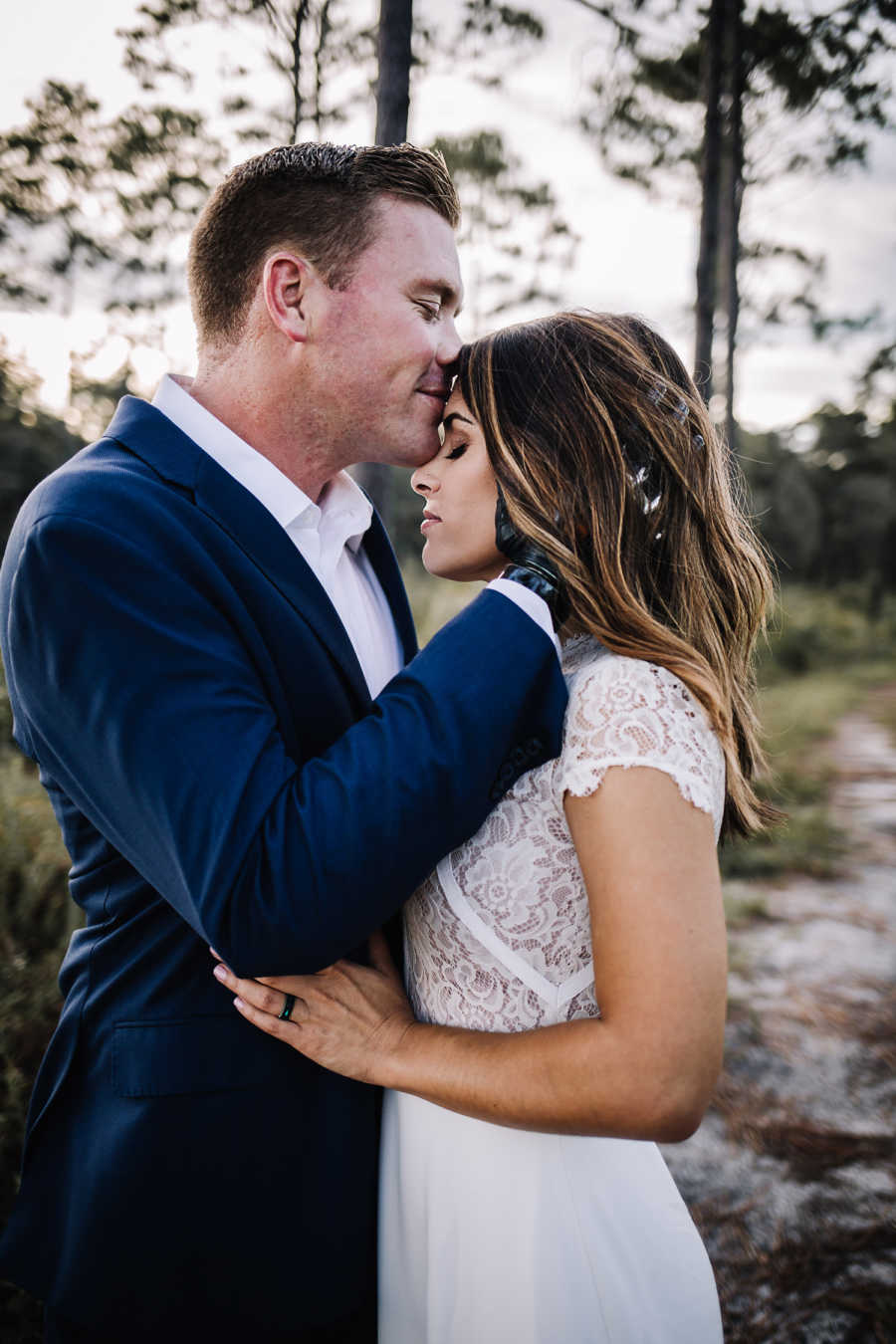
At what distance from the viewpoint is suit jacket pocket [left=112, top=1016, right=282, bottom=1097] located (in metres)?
1.44

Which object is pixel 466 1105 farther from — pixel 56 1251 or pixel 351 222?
pixel 351 222

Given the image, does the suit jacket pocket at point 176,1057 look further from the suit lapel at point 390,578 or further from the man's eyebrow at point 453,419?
the man's eyebrow at point 453,419

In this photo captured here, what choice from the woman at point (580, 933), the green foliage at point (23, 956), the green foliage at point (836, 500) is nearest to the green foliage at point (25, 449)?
the green foliage at point (23, 956)

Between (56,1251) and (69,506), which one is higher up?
(69,506)

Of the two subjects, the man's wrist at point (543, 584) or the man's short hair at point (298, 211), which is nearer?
the man's wrist at point (543, 584)

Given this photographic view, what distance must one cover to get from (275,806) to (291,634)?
1.38ft

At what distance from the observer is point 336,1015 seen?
1.48 meters

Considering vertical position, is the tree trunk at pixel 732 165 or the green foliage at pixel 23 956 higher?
the tree trunk at pixel 732 165

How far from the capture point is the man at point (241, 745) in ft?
3.92

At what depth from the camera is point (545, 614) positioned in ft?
4.49

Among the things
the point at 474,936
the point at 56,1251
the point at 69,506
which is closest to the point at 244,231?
the point at 69,506

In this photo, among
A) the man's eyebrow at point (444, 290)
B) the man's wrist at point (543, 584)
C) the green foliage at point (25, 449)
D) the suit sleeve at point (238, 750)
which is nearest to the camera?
the suit sleeve at point (238, 750)

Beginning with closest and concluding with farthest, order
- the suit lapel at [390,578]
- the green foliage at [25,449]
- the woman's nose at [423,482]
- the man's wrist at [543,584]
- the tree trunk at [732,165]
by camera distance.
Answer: the man's wrist at [543,584] → the woman's nose at [423,482] → the suit lapel at [390,578] → the tree trunk at [732,165] → the green foliage at [25,449]

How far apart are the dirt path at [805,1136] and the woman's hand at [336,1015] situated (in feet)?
6.68
